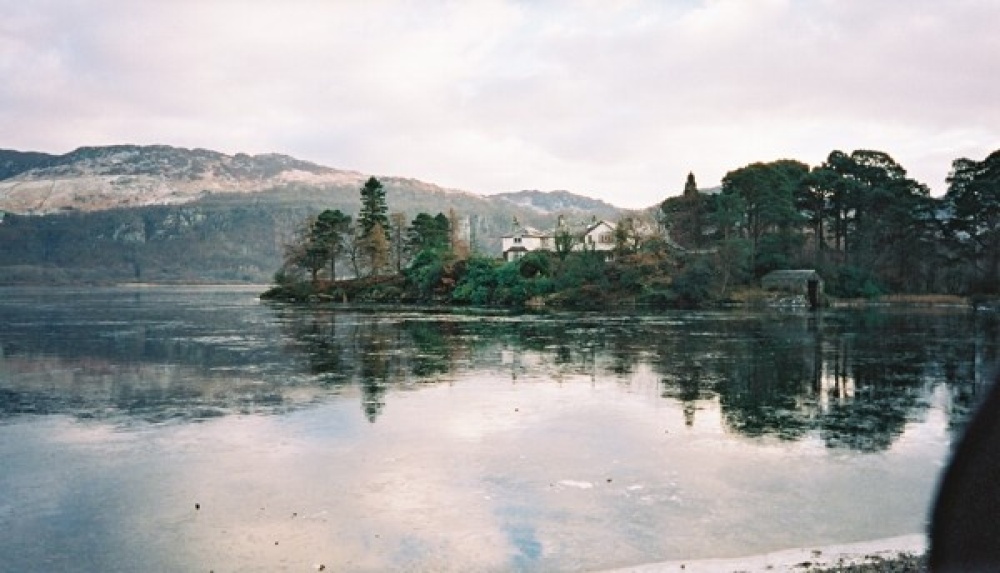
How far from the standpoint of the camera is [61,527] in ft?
28.7

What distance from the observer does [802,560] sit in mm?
7660

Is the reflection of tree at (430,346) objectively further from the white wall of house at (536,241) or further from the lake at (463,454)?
the white wall of house at (536,241)

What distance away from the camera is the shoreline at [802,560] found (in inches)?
293

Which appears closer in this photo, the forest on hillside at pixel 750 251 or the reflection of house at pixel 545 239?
the forest on hillside at pixel 750 251

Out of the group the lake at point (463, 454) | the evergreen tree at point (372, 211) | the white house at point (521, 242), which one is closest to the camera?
the lake at point (463, 454)

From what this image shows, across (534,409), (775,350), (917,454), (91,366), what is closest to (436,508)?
(534,409)

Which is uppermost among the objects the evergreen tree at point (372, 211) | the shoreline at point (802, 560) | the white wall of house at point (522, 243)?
the evergreen tree at point (372, 211)

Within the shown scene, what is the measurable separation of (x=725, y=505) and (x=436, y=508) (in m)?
3.67

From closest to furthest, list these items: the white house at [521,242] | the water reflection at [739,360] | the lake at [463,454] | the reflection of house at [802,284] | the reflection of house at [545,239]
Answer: the lake at [463,454], the water reflection at [739,360], the reflection of house at [802,284], the reflection of house at [545,239], the white house at [521,242]

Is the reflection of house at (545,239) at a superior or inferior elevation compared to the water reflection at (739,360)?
superior

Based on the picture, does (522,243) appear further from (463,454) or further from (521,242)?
(463,454)

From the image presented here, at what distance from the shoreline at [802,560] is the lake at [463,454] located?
27cm

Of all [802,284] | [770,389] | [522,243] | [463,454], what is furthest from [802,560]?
[522,243]

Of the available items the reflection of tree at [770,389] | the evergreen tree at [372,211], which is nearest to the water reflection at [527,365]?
the reflection of tree at [770,389]
